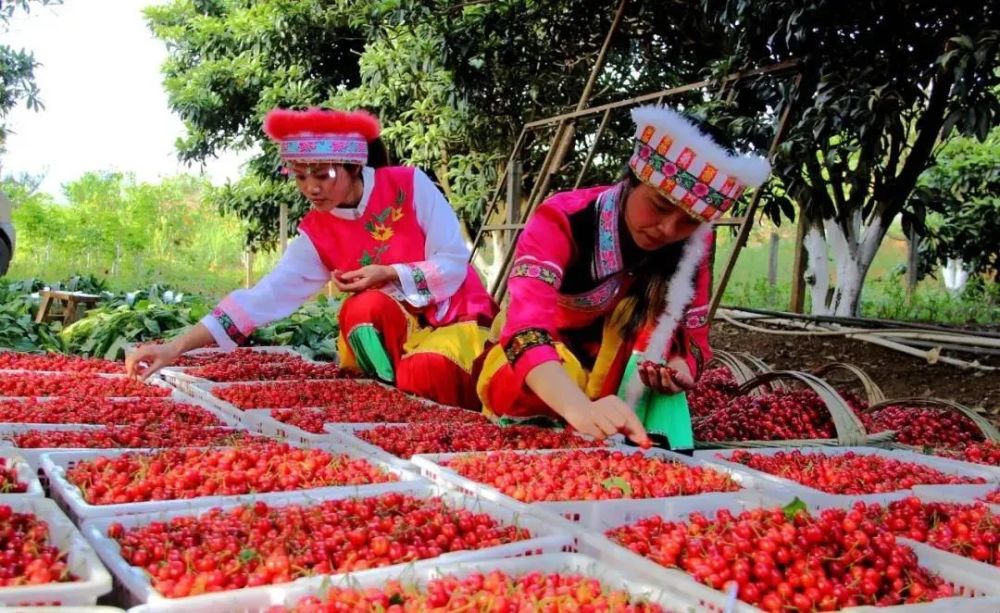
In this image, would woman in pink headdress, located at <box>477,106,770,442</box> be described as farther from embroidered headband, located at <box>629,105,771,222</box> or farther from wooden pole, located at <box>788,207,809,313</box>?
wooden pole, located at <box>788,207,809,313</box>

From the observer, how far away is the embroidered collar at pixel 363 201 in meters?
3.94

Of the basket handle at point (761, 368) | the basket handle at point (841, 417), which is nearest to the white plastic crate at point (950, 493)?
the basket handle at point (841, 417)

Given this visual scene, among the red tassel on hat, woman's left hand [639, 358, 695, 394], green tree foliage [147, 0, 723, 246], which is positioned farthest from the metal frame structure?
the red tassel on hat

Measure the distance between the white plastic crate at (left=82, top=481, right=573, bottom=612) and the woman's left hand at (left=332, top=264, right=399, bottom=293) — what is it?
1.59 metres

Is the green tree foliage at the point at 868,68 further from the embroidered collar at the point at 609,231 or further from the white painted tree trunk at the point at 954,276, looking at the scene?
the white painted tree trunk at the point at 954,276

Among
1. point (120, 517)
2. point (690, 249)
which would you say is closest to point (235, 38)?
point (690, 249)

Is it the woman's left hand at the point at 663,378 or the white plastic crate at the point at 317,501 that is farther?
the woman's left hand at the point at 663,378

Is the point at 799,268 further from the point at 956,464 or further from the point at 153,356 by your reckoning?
the point at 153,356

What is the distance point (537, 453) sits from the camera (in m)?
2.53

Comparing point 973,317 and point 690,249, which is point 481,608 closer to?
point 690,249

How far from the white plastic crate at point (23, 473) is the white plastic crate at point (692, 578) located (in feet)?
3.72

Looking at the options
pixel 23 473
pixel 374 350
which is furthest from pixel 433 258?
pixel 23 473

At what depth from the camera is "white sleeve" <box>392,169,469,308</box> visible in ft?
12.6

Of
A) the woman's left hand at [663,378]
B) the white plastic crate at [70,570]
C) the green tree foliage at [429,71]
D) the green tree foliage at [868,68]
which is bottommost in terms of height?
the white plastic crate at [70,570]
